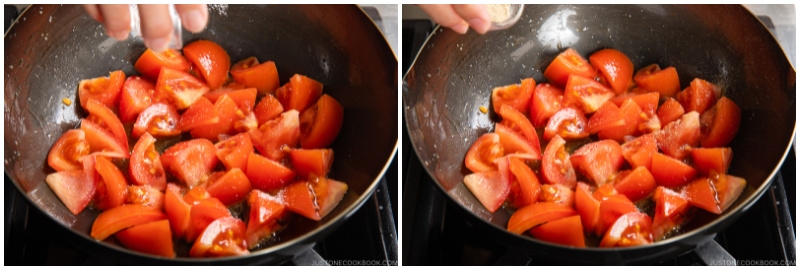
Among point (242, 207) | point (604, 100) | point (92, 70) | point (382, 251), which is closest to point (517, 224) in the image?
point (382, 251)

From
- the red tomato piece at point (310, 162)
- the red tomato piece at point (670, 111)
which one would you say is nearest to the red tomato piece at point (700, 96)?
the red tomato piece at point (670, 111)

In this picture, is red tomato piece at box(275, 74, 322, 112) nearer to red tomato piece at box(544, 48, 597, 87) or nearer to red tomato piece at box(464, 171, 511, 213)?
red tomato piece at box(464, 171, 511, 213)

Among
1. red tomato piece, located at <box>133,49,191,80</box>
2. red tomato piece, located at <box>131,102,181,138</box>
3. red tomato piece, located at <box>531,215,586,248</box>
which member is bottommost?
red tomato piece, located at <box>531,215,586,248</box>

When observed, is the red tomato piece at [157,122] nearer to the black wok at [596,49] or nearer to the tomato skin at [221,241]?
the tomato skin at [221,241]

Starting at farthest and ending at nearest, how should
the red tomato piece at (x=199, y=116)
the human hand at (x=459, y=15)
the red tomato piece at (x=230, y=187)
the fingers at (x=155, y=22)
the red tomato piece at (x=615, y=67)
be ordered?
the red tomato piece at (x=615, y=67), the red tomato piece at (x=199, y=116), the red tomato piece at (x=230, y=187), the human hand at (x=459, y=15), the fingers at (x=155, y=22)

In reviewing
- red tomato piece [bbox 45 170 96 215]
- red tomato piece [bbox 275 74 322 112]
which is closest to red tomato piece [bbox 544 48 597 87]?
red tomato piece [bbox 275 74 322 112]

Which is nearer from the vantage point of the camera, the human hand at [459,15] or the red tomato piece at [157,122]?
the human hand at [459,15]

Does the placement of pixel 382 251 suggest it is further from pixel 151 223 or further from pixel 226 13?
pixel 226 13

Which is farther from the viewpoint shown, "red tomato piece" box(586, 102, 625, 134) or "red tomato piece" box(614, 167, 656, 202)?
"red tomato piece" box(586, 102, 625, 134)
